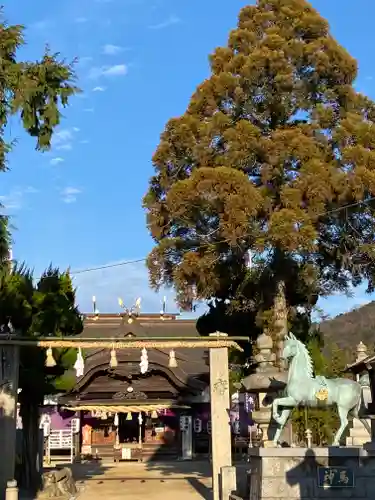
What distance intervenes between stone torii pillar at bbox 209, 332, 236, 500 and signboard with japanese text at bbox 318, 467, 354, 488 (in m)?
4.22

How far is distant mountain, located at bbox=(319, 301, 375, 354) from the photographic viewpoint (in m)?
64.1

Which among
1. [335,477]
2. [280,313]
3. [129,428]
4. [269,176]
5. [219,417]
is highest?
[269,176]

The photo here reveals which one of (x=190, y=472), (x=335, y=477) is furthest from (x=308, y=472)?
(x=190, y=472)

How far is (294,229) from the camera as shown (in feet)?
53.2

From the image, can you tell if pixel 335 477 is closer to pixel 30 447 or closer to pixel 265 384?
pixel 265 384

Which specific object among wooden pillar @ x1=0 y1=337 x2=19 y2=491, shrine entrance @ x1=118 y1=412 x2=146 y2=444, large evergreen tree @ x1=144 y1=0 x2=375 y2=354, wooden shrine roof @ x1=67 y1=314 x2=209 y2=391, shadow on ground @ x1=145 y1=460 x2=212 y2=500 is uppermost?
large evergreen tree @ x1=144 y1=0 x2=375 y2=354

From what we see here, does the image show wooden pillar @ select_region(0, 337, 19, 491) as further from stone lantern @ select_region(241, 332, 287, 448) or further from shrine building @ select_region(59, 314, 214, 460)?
shrine building @ select_region(59, 314, 214, 460)

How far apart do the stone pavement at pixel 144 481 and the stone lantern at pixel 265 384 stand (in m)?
3.89

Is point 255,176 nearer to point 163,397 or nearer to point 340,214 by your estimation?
point 340,214

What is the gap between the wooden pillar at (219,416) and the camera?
582 inches

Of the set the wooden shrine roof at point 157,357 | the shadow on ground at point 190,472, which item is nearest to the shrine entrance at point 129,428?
the shadow on ground at point 190,472

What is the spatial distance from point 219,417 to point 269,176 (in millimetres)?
6891

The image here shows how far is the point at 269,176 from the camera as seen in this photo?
1750 centimetres

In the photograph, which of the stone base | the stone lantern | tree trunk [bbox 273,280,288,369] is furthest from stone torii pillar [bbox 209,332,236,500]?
the stone base
